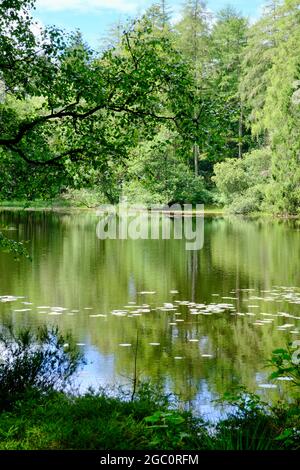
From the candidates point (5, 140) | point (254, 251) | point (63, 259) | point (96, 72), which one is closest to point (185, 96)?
point (96, 72)

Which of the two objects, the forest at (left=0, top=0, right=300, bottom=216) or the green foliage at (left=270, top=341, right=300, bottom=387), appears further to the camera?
the forest at (left=0, top=0, right=300, bottom=216)

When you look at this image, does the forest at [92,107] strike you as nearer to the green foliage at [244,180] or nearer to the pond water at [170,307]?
the pond water at [170,307]

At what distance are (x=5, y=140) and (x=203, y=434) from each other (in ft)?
12.2

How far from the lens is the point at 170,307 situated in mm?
11328

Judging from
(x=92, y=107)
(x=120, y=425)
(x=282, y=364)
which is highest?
(x=92, y=107)

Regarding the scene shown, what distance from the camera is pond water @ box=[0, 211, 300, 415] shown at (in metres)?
7.39

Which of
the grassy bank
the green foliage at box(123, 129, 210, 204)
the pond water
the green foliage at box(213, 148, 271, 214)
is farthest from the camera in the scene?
the green foliage at box(123, 129, 210, 204)

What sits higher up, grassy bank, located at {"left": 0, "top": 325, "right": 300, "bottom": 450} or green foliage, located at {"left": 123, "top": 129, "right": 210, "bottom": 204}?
green foliage, located at {"left": 123, "top": 129, "right": 210, "bottom": 204}

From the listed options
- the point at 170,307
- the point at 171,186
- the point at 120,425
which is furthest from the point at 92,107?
the point at 171,186

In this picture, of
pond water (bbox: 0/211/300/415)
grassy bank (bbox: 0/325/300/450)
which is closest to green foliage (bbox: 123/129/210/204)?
pond water (bbox: 0/211/300/415)

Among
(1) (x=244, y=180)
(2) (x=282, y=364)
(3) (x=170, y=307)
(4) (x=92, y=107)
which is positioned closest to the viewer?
(2) (x=282, y=364)

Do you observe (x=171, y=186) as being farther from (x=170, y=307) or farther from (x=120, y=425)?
(x=120, y=425)

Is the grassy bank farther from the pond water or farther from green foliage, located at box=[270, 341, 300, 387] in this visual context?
the pond water

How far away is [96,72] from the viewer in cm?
591
